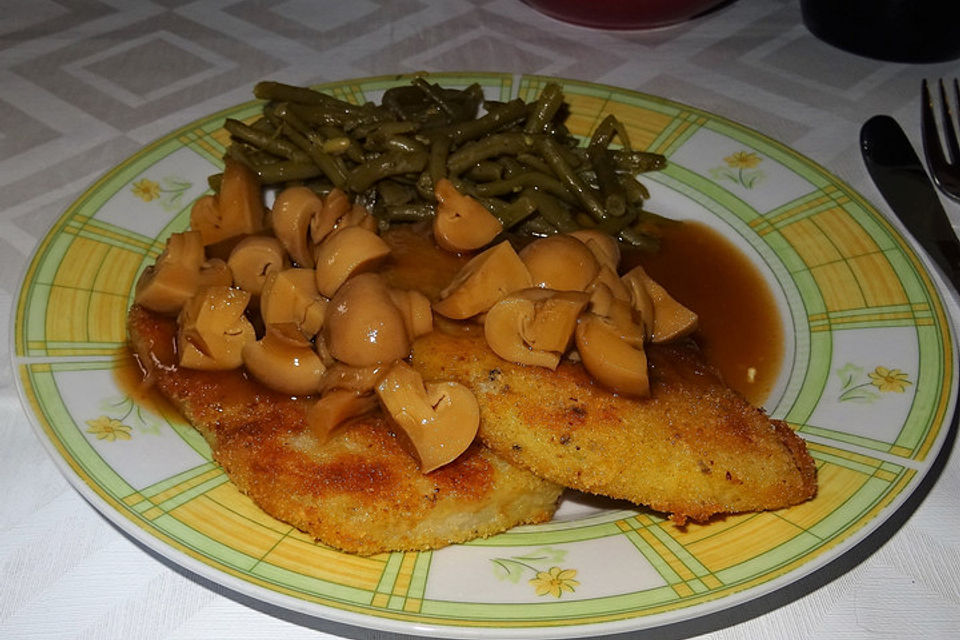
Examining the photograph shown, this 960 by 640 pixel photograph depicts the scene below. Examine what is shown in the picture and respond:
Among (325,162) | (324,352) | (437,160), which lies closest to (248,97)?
(325,162)

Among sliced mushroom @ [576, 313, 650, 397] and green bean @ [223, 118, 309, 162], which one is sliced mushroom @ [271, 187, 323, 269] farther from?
sliced mushroom @ [576, 313, 650, 397]

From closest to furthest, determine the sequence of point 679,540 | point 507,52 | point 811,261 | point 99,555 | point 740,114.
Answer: point 679,540
point 99,555
point 811,261
point 740,114
point 507,52

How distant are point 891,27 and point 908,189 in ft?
3.75

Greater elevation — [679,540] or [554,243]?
[554,243]

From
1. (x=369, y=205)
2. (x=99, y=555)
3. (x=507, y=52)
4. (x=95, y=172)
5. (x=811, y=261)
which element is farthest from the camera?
(x=507, y=52)

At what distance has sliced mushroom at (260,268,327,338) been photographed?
2.47 meters

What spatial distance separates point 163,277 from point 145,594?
0.90 m

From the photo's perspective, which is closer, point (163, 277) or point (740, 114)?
point (163, 277)

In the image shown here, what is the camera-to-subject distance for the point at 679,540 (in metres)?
2.04

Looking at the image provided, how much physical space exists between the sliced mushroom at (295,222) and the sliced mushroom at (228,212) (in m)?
0.16

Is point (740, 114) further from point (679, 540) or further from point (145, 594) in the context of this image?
point (145, 594)

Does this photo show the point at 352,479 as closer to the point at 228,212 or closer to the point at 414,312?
the point at 414,312

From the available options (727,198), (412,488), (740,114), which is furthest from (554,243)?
(740,114)

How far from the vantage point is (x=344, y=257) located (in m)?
2.51
